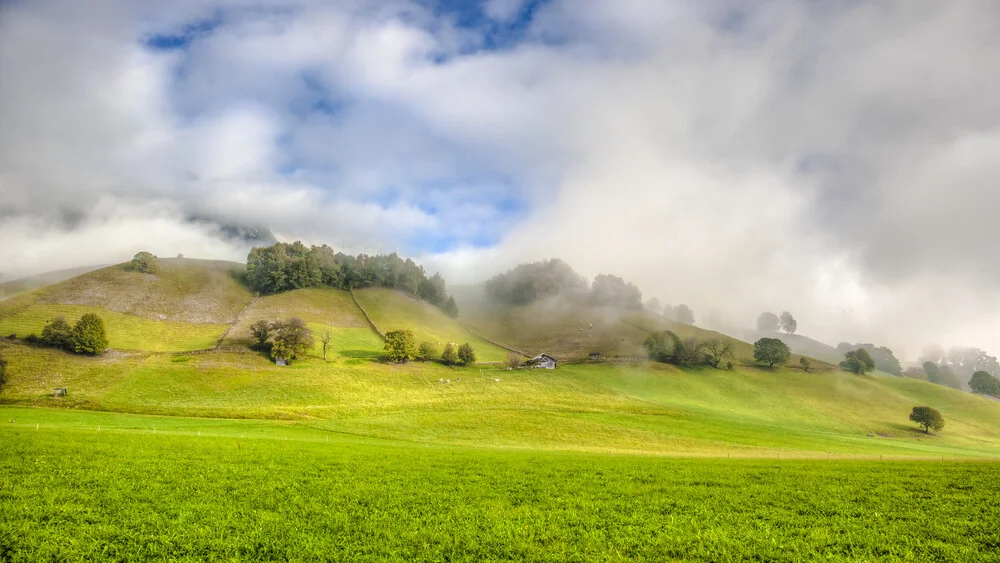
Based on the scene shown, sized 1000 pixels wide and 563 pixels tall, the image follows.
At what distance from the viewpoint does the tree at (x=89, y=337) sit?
84.1 meters

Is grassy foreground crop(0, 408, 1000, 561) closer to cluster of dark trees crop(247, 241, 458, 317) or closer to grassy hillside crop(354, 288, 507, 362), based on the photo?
grassy hillside crop(354, 288, 507, 362)

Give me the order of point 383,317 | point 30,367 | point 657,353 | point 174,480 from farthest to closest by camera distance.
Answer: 1. point 383,317
2. point 657,353
3. point 30,367
4. point 174,480

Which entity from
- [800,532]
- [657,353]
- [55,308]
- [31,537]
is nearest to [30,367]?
[55,308]

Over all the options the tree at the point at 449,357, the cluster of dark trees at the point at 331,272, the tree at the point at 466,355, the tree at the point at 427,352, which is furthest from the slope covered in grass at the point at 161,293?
the tree at the point at 466,355

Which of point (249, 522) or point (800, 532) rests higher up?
point (800, 532)

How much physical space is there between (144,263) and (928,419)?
232615mm

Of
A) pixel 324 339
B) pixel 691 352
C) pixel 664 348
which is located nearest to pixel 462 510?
pixel 324 339

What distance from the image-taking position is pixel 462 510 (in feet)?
49.3

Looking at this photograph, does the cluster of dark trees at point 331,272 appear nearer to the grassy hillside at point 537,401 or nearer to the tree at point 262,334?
the tree at point 262,334

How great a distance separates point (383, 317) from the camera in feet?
483

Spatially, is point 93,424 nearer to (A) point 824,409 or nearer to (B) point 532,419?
(B) point 532,419

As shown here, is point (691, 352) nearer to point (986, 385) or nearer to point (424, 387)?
point (424, 387)

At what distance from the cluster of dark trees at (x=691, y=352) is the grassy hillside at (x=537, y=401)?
4066 mm

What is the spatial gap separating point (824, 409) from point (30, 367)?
6780 inches
